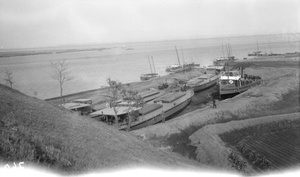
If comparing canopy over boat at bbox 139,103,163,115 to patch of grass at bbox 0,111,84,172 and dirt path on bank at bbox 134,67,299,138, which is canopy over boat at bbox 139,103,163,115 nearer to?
dirt path on bank at bbox 134,67,299,138

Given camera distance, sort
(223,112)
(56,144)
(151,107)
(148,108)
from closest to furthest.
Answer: (56,144) → (223,112) → (148,108) → (151,107)

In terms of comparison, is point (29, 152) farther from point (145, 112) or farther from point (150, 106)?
point (150, 106)

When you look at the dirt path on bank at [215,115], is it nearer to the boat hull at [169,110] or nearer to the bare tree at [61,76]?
the boat hull at [169,110]

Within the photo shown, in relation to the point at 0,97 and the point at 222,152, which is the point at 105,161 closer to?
the point at 0,97

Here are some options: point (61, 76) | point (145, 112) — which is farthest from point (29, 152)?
point (61, 76)

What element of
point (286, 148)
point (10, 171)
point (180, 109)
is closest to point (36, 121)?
point (10, 171)

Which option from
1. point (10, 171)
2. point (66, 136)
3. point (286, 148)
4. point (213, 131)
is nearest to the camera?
point (10, 171)

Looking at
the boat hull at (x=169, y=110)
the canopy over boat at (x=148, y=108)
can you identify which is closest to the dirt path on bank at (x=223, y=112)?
the boat hull at (x=169, y=110)

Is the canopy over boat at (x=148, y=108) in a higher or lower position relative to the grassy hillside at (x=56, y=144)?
lower

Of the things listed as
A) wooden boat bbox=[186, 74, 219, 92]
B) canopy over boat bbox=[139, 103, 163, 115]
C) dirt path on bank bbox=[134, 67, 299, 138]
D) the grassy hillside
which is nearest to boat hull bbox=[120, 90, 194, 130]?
canopy over boat bbox=[139, 103, 163, 115]
